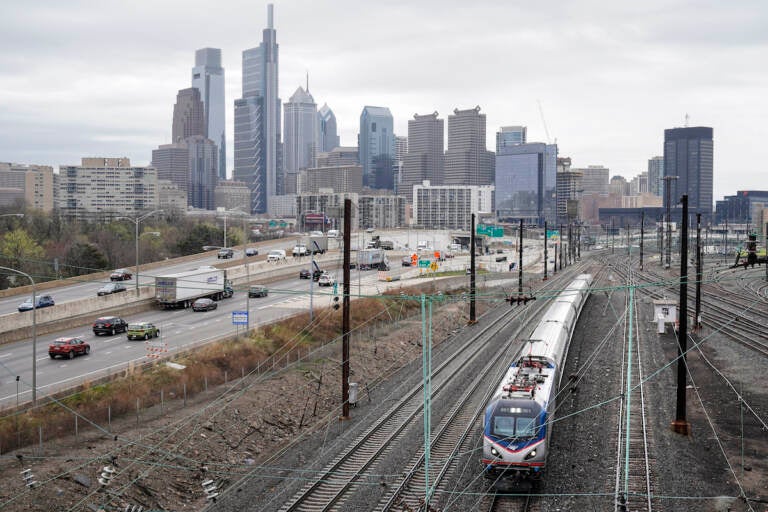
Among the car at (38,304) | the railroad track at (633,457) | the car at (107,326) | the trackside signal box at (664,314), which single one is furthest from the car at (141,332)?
the trackside signal box at (664,314)

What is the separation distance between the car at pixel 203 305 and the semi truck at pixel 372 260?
38.5 metres

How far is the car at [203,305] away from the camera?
5216 cm

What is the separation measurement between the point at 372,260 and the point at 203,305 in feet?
140

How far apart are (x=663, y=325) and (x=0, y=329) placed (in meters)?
39.8

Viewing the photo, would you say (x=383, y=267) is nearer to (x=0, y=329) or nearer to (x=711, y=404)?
(x=0, y=329)

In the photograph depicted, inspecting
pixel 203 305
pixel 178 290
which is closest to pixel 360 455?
pixel 203 305

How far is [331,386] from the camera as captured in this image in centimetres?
3203

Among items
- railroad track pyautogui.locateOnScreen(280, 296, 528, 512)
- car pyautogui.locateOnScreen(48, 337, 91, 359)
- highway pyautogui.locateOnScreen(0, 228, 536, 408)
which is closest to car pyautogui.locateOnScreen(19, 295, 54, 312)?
highway pyautogui.locateOnScreen(0, 228, 536, 408)

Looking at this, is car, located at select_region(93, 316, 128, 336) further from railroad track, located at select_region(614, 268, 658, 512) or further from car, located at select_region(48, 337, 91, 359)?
railroad track, located at select_region(614, 268, 658, 512)

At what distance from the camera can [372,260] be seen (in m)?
93.2

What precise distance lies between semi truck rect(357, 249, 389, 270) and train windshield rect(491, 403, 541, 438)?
2797 inches

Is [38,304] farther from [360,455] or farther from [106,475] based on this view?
[360,455]

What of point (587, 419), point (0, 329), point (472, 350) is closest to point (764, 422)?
point (587, 419)

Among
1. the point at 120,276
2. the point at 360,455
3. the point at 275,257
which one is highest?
the point at 275,257
